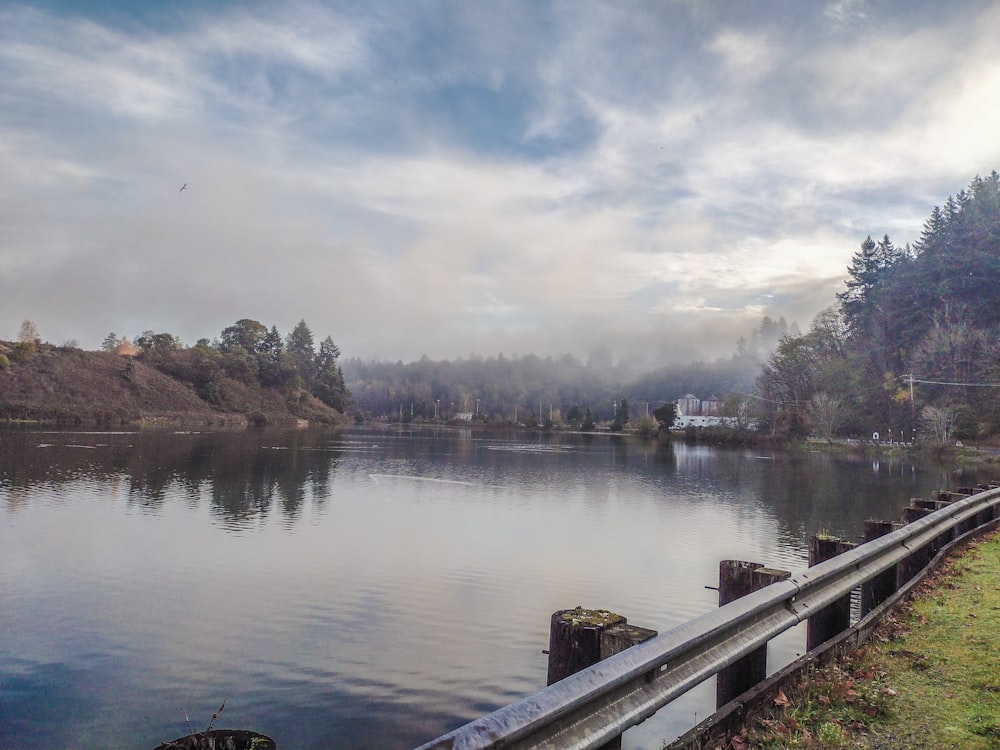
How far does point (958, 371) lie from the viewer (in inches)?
3100

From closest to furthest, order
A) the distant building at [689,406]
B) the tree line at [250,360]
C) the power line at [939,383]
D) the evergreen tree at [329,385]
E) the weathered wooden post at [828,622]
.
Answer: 1. the weathered wooden post at [828,622]
2. the power line at [939,383]
3. the tree line at [250,360]
4. the evergreen tree at [329,385]
5. the distant building at [689,406]

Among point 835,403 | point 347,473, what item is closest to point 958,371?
point 835,403

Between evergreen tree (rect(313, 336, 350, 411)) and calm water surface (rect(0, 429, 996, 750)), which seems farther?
evergreen tree (rect(313, 336, 350, 411))

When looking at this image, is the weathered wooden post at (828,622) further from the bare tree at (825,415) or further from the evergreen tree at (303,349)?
the evergreen tree at (303,349)

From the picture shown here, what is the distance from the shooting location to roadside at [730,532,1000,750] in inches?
167

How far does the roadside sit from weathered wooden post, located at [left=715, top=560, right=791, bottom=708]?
22 cm

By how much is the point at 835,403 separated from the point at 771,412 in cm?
1790

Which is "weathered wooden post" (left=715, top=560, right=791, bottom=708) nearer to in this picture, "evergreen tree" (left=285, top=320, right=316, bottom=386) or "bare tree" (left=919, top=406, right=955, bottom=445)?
"bare tree" (left=919, top=406, right=955, bottom=445)

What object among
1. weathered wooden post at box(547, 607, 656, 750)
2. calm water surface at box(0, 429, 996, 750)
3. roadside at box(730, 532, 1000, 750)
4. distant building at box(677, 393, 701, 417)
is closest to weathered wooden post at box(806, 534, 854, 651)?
roadside at box(730, 532, 1000, 750)

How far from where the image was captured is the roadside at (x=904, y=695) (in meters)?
4.24

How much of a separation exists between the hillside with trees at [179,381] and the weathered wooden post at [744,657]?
93374mm

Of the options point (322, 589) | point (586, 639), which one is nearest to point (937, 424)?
point (322, 589)

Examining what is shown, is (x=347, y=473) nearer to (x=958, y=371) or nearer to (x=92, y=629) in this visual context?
(x=92, y=629)

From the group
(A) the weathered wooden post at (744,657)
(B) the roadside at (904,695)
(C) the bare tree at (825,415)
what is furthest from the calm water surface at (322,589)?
(C) the bare tree at (825,415)
